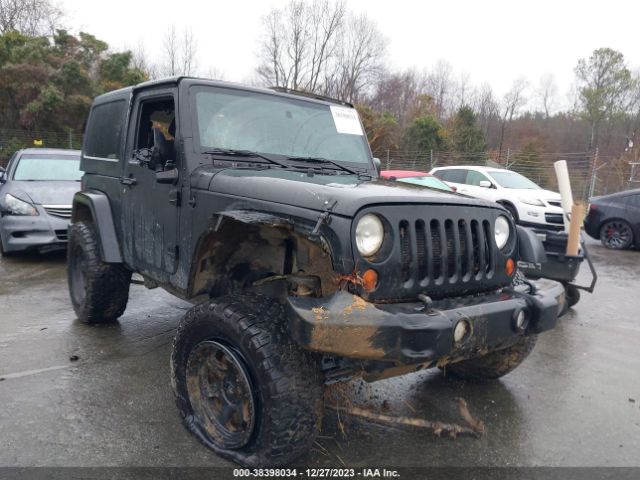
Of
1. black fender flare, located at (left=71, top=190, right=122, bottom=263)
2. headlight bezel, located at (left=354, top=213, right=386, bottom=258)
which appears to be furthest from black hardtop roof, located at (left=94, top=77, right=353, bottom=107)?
headlight bezel, located at (left=354, top=213, right=386, bottom=258)

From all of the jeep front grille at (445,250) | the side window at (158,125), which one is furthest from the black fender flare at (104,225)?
the jeep front grille at (445,250)

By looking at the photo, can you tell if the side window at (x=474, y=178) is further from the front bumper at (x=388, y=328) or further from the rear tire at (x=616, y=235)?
the front bumper at (x=388, y=328)

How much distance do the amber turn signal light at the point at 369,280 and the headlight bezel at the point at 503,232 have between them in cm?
95

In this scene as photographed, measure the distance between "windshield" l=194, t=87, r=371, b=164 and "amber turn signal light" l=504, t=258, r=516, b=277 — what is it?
58.6 inches

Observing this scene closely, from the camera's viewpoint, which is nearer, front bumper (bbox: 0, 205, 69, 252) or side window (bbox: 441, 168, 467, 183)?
front bumper (bbox: 0, 205, 69, 252)

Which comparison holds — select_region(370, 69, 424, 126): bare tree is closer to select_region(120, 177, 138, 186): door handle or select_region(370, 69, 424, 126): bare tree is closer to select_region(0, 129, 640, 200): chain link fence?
select_region(0, 129, 640, 200): chain link fence

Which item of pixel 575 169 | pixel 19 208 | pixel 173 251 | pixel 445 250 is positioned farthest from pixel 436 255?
pixel 575 169

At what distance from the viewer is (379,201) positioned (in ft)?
7.92

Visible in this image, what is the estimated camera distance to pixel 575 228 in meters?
4.72

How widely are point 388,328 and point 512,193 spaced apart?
32.5 ft

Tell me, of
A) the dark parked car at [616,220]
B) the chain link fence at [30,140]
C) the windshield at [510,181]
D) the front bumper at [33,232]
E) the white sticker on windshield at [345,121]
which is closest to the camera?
the white sticker on windshield at [345,121]

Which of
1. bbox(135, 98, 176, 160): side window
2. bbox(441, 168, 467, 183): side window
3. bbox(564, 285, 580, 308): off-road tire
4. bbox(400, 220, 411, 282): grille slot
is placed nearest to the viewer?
bbox(400, 220, 411, 282): grille slot

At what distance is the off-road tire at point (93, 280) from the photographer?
4.38 meters

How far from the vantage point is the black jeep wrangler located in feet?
7.69
